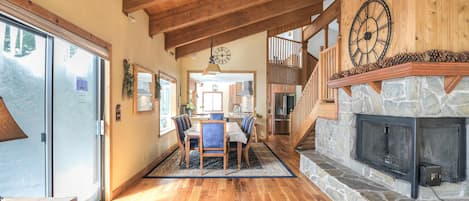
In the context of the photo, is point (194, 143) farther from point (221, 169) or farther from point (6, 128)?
point (6, 128)

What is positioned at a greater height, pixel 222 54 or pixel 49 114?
pixel 222 54

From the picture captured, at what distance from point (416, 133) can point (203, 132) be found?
9.28 feet

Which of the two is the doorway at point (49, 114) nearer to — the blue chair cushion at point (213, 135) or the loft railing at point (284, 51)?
the blue chair cushion at point (213, 135)

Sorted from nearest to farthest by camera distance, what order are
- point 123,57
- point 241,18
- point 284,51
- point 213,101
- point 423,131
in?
point 423,131 → point 123,57 → point 241,18 → point 284,51 → point 213,101

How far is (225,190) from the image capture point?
340 cm

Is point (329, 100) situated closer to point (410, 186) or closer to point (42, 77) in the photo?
point (410, 186)

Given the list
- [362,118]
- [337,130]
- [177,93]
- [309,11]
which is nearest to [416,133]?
[362,118]

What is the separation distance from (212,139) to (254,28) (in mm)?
3885

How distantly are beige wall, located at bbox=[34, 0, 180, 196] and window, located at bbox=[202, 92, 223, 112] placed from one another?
8.56 m

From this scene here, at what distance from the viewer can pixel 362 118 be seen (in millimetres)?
3094

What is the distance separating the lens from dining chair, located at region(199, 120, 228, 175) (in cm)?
400

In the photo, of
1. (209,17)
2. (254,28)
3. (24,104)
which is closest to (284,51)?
(254,28)

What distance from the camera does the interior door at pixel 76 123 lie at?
93.5 inches

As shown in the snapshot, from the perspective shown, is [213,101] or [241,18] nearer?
[241,18]
